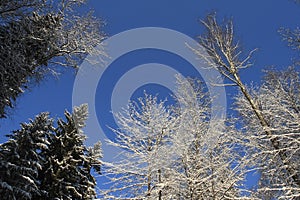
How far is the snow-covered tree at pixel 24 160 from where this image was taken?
34.6ft

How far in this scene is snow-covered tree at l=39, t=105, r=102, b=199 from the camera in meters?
12.1

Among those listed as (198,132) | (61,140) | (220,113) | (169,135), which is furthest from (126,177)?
(61,140)

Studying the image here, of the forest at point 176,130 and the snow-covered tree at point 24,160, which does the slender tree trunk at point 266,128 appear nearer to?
the forest at point 176,130

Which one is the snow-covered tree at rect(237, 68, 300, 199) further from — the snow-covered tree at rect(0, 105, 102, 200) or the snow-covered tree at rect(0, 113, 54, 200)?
the snow-covered tree at rect(0, 113, 54, 200)

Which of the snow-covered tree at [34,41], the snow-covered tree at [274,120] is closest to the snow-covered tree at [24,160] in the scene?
the snow-covered tree at [34,41]

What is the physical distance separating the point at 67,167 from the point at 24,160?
1.82 meters

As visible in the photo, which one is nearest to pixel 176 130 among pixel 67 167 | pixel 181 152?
pixel 181 152

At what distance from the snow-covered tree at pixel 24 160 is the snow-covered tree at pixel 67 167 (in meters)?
0.45

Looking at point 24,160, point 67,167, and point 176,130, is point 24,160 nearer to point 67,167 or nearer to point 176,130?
point 67,167

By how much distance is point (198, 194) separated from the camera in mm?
6410

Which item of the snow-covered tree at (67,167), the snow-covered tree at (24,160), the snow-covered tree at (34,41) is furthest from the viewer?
the snow-covered tree at (67,167)

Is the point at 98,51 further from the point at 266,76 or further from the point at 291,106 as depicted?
the point at 291,106

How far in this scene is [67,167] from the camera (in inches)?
488

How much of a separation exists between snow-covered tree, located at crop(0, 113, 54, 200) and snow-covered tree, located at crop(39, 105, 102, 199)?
45 centimetres
